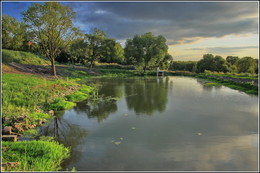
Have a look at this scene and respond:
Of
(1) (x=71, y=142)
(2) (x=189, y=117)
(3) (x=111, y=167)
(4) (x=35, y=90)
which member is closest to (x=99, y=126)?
(1) (x=71, y=142)

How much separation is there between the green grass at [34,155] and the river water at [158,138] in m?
0.42

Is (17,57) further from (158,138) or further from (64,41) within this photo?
(158,138)

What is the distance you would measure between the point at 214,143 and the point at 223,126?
2.96m

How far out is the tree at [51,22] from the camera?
28.3 m

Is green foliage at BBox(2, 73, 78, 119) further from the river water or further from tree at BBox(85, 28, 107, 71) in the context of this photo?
tree at BBox(85, 28, 107, 71)

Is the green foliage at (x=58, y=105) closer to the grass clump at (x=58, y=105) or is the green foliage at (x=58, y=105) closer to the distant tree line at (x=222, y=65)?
the grass clump at (x=58, y=105)

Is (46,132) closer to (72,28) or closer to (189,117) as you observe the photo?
(189,117)

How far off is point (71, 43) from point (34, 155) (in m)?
29.1

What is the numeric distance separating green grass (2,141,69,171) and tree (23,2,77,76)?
25.2 meters

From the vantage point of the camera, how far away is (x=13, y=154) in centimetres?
677

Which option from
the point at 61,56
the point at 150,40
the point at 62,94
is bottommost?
the point at 62,94

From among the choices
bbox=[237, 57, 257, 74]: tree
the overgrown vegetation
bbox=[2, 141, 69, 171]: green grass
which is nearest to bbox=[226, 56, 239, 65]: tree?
bbox=[237, 57, 257, 74]: tree

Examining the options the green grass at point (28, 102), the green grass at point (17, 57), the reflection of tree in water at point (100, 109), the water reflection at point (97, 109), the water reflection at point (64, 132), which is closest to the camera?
the water reflection at point (64, 132)

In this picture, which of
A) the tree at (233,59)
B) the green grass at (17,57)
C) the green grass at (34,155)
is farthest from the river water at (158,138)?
the tree at (233,59)
